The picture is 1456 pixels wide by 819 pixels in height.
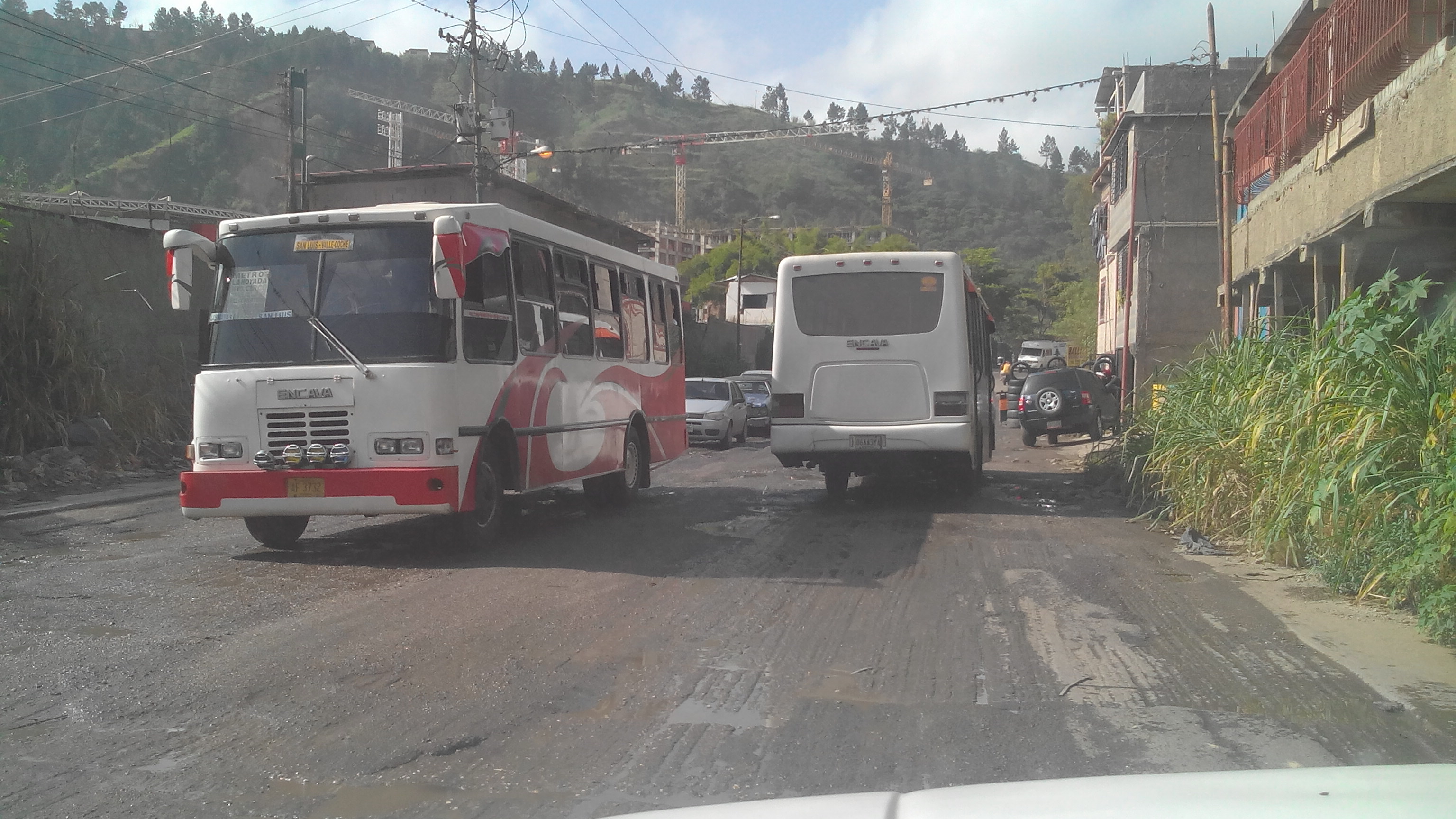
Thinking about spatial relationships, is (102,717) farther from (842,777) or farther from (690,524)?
(690,524)

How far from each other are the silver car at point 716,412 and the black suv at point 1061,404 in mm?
6000

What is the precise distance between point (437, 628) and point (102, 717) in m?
1.89

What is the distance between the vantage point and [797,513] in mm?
11703

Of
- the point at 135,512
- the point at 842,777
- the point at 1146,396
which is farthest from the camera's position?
the point at 1146,396

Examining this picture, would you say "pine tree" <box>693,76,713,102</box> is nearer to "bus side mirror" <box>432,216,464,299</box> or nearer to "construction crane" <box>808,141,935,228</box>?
"construction crane" <box>808,141,935,228</box>

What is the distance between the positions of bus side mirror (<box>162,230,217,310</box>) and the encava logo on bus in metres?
1.04

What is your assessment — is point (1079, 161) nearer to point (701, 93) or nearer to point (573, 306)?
point (701, 93)

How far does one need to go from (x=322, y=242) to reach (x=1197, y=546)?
25.0 ft

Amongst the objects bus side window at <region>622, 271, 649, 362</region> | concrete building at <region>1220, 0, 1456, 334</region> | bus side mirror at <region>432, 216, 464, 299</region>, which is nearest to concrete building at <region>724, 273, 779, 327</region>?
concrete building at <region>1220, 0, 1456, 334</region>

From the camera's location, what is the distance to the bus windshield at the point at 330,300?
8.50m

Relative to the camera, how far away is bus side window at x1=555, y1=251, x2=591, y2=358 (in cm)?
1070

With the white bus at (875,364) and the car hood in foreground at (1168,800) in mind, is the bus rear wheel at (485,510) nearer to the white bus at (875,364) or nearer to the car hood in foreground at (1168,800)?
the white bus at (875,364)

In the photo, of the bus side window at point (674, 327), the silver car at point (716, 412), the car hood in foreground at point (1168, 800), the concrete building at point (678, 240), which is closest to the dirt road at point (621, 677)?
the car hood in foreground at point (1168, 800)

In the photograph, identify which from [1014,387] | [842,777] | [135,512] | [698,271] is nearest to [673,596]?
[842,777]
